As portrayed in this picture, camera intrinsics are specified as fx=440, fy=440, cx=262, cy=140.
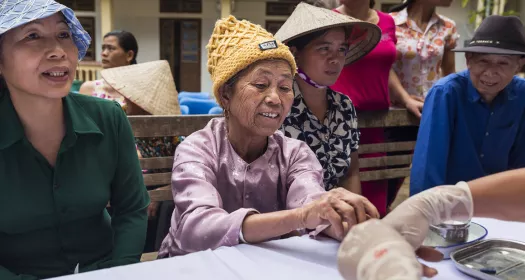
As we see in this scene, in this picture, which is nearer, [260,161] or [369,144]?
[260,161]

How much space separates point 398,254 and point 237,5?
11006 millimetres

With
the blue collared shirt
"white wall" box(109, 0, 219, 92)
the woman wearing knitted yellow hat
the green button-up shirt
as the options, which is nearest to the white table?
the woman wearing knitted yellow hat

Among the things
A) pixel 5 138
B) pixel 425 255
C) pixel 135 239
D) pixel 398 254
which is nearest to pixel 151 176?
pixel 135 239

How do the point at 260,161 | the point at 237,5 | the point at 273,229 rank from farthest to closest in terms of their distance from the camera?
the point at 237,5
the point at 260,161
the point at 273,229

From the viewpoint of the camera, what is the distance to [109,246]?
1467 millimetres

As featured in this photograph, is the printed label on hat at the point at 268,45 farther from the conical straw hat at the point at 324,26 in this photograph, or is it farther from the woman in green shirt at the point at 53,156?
the woman in green shirt at the point at 53,156

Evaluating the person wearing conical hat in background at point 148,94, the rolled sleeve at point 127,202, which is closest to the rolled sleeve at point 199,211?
the rolled sleeve at point 127,202

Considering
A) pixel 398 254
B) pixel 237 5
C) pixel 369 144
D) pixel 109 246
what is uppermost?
pixel 237 5

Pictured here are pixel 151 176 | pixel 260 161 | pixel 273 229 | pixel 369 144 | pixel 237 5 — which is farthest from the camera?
pixel 237 5

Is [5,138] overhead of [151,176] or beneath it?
overhead

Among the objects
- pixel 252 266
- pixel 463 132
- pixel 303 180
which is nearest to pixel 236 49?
pixel 303 180

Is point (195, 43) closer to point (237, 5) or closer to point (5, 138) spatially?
point (237, 5)

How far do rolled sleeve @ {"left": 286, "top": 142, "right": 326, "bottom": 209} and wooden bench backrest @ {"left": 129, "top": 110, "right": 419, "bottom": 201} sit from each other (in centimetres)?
59

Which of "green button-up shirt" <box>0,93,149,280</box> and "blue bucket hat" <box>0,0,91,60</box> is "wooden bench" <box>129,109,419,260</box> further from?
"blue bucket hat" <box>0,0,91,60</box>
